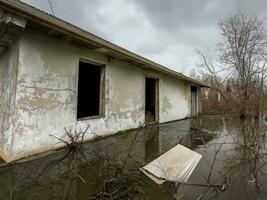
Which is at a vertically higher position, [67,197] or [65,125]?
[65,125]

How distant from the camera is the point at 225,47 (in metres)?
19.2

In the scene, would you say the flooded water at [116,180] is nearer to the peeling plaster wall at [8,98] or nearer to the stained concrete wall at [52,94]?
the stained concrete wall at [52,94]

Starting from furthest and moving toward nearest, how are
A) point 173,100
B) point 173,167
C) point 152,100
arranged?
point 173,100
point 152,100
point 173,167

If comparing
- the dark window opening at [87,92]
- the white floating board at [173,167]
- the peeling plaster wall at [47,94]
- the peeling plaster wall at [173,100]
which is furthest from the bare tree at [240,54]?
the white floating board at [173,167]

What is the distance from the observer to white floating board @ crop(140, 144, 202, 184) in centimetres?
330

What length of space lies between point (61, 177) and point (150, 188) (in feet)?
4.73

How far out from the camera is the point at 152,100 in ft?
36.9

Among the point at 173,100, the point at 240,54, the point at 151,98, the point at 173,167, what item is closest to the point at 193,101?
the point at 173,100

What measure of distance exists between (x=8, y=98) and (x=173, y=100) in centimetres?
864

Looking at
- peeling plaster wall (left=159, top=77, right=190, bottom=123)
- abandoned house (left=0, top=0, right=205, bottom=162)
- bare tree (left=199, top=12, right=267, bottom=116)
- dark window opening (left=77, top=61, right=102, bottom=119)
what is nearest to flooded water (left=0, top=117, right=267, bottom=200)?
abandoned house (left=0, top=0, right=205, bottom=162)

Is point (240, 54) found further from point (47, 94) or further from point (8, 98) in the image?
point (8, 98)

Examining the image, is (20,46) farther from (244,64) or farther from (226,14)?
(226,14)

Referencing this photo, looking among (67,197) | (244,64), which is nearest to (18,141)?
(67,197)

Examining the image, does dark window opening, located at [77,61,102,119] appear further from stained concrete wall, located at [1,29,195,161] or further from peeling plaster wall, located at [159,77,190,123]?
peeling plaster wall, located at [159,77,190,123]
